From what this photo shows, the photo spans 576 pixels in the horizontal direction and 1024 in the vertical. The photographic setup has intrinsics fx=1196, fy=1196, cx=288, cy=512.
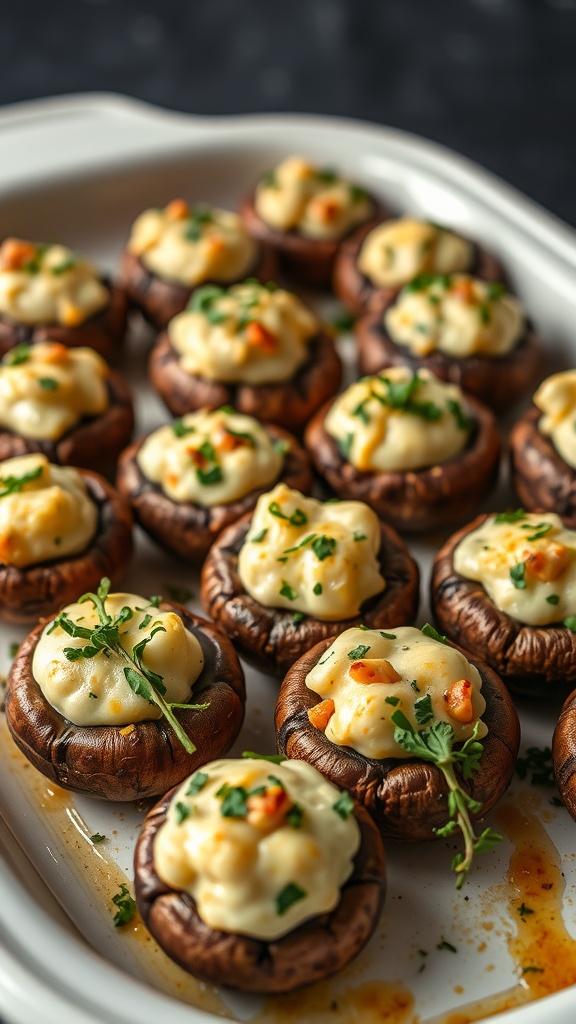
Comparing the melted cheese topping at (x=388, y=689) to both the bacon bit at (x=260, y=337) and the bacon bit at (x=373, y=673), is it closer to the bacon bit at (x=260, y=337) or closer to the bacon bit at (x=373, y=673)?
the bacon bit at (x=373, y=673)

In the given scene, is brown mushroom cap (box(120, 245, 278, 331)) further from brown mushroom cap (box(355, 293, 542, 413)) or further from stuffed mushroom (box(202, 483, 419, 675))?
stuffed mushroom (box(202, 483, 419, 675))

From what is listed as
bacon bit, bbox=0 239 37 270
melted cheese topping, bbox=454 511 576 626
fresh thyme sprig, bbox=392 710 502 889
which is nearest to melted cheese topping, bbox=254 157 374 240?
bacon bit, bbox=0 239 37 270

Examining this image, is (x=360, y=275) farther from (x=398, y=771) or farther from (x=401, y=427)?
(x=398, y=771)

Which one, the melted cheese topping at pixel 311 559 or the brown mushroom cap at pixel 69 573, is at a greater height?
the melted cheese topping at pixel 311 559

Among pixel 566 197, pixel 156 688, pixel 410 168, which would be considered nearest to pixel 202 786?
pixel 156 688

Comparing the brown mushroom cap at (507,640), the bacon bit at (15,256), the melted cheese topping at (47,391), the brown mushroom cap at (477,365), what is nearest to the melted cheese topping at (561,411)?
the brown mushroom cap at (477,365)

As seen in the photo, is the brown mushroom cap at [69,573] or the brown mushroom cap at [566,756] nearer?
the brown mushroom cap at [566,756]
